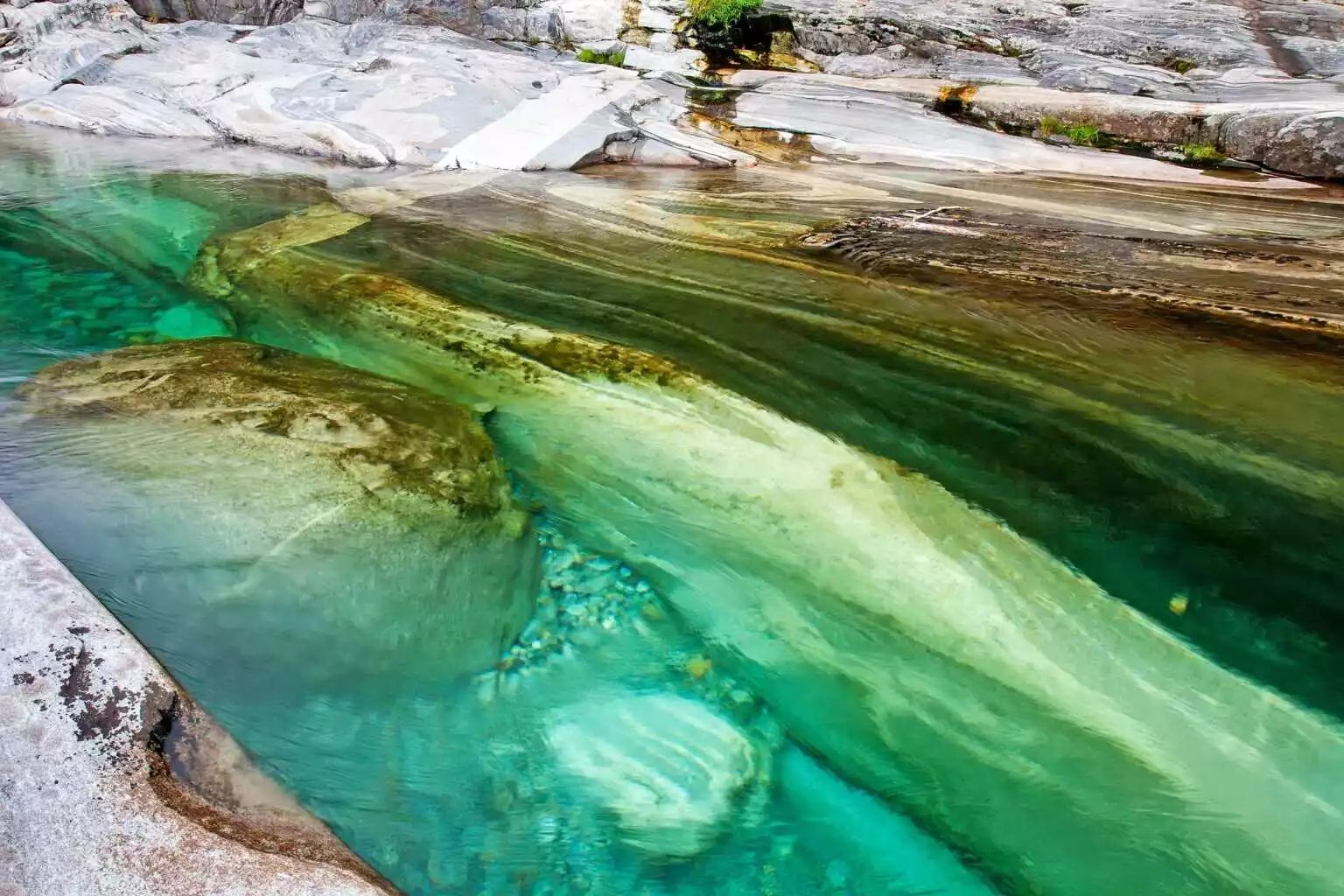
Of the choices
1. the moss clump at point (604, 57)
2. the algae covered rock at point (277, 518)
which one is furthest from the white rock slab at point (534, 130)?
the algae covered rock at point (277, 518)

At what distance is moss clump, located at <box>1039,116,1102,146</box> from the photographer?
738 cm

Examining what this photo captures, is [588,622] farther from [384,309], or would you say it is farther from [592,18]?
[592,18]

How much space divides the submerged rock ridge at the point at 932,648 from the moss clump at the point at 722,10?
8.62m

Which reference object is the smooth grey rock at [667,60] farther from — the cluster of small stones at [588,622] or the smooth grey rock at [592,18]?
the cluster of small stones at [588,622]

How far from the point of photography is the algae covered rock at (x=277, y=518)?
210cm

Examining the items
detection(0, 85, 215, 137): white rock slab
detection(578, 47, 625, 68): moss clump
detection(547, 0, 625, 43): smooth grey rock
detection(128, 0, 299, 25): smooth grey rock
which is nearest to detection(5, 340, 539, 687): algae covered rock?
detection(0, 85, 215, 137): white rock slab

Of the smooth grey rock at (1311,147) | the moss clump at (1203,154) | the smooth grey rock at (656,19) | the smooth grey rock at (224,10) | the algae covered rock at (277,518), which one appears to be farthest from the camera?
the smooth grey rock at (224,10)

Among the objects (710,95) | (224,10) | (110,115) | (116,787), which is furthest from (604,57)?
(116,787)

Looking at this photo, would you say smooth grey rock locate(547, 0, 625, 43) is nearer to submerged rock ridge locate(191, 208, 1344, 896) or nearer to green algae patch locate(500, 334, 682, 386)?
green algae patch locate(500, 334, 682, 386)

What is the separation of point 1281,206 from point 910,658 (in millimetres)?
5322

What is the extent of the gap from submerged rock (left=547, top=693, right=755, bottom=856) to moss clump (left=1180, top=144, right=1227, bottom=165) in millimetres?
7287

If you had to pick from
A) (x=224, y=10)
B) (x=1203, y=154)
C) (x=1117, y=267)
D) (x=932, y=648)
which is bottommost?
(x=932, y=648)

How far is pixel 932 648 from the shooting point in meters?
2.08

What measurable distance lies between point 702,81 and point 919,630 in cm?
872
